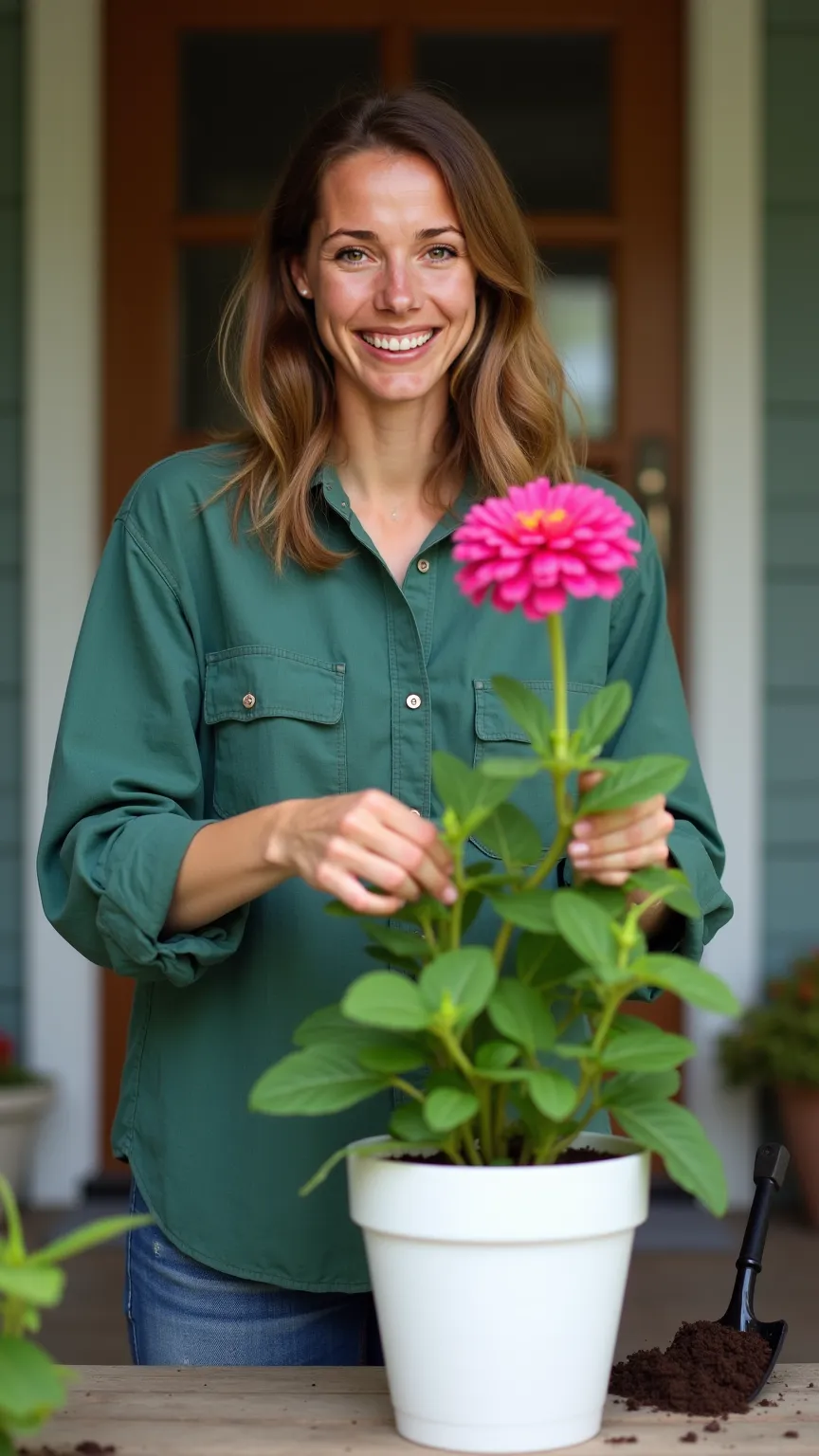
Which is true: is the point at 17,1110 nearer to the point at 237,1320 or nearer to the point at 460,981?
the point at 237,1320

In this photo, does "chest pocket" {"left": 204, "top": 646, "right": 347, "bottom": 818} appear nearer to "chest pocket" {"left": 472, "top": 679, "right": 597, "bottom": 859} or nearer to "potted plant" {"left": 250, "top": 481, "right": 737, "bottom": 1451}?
"chest pocket" {"left": 472, "top": 679, "right": 597, "bottom": 859}

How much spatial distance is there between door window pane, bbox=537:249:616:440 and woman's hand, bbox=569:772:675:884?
8.71 feet

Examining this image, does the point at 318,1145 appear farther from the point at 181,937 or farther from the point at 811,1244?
the point at 811,1244

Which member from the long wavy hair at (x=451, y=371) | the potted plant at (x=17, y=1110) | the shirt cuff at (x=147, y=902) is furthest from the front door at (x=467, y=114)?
the shirt cuff at (x=147, y=902)

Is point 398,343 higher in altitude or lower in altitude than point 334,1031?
higher

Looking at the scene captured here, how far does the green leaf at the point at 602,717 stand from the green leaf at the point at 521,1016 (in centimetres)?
14

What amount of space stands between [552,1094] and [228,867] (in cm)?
34

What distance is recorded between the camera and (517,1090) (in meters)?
1.06

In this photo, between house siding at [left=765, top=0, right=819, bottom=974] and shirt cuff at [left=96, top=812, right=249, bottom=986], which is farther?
house siding at [left=765, top=0, right=819, bottom=974]

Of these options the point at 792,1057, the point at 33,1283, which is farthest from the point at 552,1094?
the point at 792,1057

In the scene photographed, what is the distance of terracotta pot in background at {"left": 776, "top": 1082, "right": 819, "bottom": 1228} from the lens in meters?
3.38

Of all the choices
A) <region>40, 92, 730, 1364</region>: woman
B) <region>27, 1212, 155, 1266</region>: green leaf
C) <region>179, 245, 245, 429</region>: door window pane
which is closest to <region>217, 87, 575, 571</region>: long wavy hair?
<region>40, 92, 730, 1364</region>: woman

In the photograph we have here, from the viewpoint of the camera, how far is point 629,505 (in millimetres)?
1403

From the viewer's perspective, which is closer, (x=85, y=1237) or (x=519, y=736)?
(x=85, y=1237)
